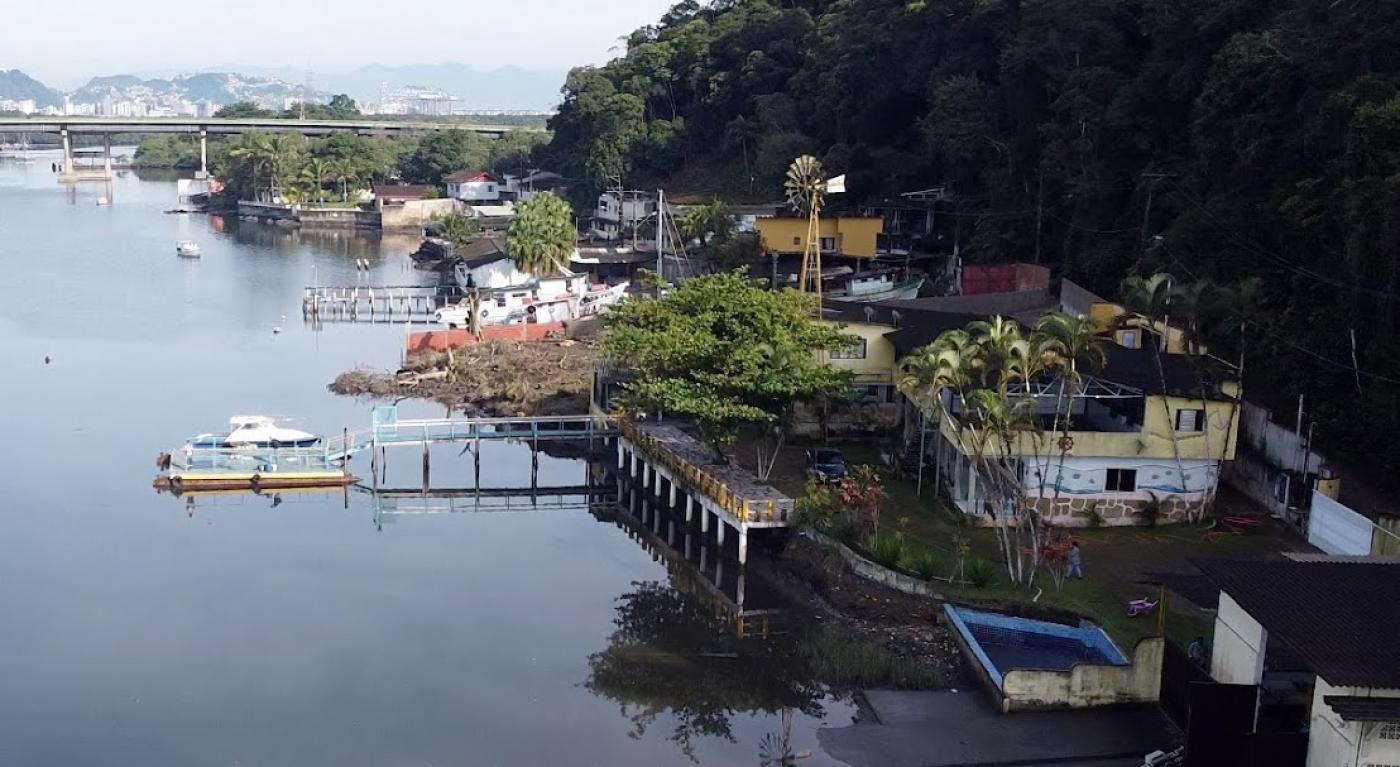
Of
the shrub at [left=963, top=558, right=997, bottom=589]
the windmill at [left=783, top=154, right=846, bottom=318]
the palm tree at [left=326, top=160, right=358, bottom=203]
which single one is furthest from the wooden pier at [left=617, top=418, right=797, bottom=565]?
the palm tree at [left=326, top=160, right=358, bottom=203]

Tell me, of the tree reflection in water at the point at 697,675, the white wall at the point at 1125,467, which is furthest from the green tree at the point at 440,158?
the tree reflection in water at the point at 697,675

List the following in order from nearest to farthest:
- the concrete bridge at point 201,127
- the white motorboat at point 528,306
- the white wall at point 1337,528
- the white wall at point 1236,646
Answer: the white wall at point 1236,646
the white wall at point 1337,528
the white motorboat at point 528,306
the concrete bridge at point 201,127

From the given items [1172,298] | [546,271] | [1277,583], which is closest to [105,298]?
[546,271]

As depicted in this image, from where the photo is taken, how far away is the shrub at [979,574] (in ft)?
88.0

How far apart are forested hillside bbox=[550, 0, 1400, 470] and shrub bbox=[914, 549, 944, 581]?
30.7 feet

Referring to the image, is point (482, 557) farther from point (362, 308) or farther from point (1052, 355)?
point (362, 308)

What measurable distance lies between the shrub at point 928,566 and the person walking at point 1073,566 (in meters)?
2.34

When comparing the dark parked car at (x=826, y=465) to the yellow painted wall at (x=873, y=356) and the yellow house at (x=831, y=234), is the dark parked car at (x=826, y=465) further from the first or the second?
the yellow house at (x=831, y=234)

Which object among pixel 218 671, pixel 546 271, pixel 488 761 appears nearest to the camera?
pixel 488 761

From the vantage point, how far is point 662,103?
102312 mm

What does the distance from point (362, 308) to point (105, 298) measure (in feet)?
41.1

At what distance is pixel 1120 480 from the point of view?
30.3m

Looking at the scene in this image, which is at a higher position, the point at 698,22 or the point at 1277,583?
the point at 698,22

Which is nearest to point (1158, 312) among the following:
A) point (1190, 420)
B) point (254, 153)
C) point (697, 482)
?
point (1190, 420)
